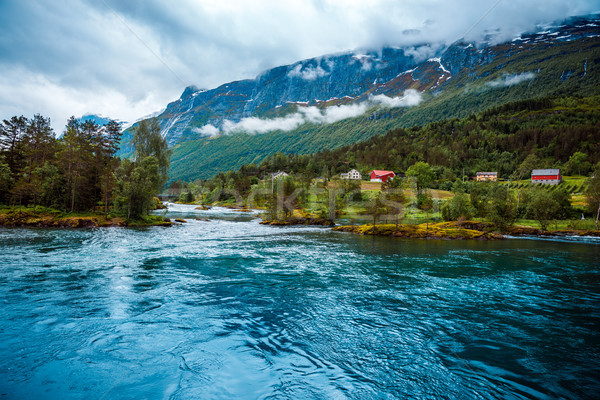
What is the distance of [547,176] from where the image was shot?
114688 mm

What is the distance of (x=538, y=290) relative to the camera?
52.1ft

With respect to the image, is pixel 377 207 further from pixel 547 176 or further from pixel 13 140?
pixel 547 176

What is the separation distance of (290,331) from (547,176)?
477 ft

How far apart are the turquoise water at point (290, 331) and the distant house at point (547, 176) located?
12033cm

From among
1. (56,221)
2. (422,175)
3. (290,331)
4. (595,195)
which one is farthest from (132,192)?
(422,175)

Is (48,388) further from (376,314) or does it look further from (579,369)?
(579,369)

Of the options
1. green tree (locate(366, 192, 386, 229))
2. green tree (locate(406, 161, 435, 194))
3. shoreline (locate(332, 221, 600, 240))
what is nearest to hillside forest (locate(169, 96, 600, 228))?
green tree (locate(406, 161, 435, 194))

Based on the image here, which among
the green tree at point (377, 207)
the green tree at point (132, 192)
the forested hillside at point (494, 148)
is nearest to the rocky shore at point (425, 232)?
the green tree at point (377, 207)

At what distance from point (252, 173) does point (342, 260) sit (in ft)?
465

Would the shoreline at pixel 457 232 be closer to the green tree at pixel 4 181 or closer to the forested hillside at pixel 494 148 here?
the green tree at pixel 4 181

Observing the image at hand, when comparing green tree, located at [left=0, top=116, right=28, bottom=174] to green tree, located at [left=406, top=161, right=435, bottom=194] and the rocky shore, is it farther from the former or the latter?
green tree, located at [left=406, top=161, right=435, bottom=194]

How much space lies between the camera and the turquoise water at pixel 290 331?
7.15 meters

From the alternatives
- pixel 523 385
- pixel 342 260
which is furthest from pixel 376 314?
pixel 342 260

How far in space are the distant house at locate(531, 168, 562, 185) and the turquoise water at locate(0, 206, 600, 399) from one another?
12033cm
